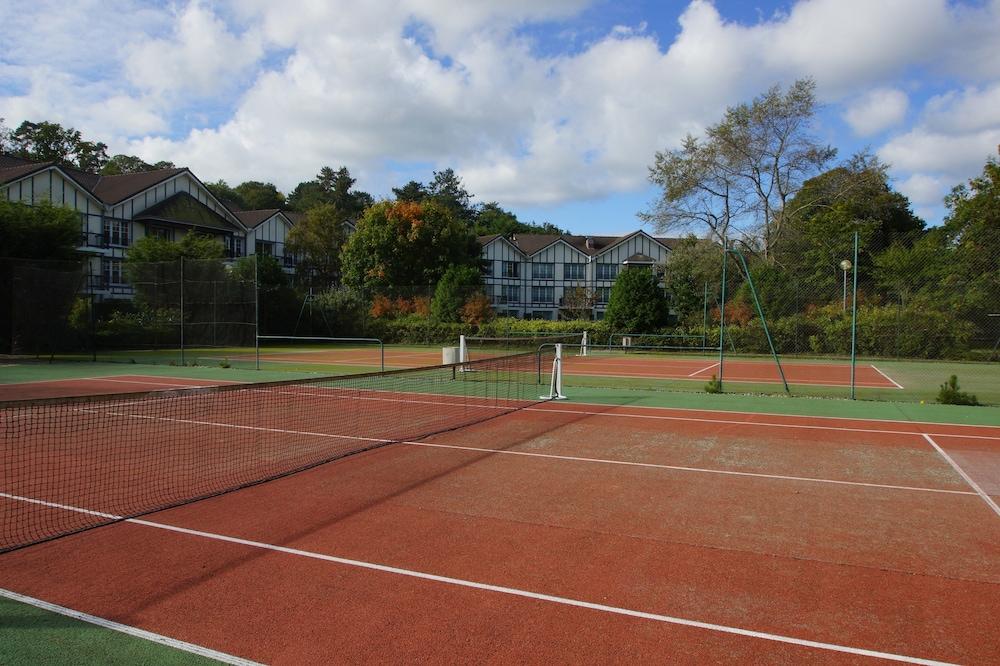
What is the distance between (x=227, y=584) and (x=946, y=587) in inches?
202

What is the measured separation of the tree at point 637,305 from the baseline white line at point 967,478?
27.7m

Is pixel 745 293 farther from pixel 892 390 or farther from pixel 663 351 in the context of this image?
pixel 892 390

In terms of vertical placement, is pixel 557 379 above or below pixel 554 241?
below

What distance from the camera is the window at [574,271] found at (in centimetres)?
6384

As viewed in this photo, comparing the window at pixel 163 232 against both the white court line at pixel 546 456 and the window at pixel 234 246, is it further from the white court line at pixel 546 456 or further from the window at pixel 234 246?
the white court line at pixel 546 456

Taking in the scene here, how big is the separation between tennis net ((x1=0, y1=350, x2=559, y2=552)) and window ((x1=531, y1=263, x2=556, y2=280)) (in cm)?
4794

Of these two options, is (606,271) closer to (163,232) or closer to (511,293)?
(511,293)

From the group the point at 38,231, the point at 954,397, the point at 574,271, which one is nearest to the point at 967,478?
the point at 954,397

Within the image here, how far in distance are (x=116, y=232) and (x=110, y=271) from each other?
2.97m

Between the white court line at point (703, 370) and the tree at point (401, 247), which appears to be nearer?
the white court line at point (703, 370)

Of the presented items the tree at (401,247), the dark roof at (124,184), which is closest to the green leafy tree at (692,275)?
the tree at (401,247)

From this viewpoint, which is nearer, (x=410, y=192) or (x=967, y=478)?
(x=967, y=478)

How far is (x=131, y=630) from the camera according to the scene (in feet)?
13.0

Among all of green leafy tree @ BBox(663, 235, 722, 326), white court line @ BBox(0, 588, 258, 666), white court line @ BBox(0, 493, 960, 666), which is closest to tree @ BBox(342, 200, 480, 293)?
green leafy tree @ BBox(663, 235, 722, 326)
